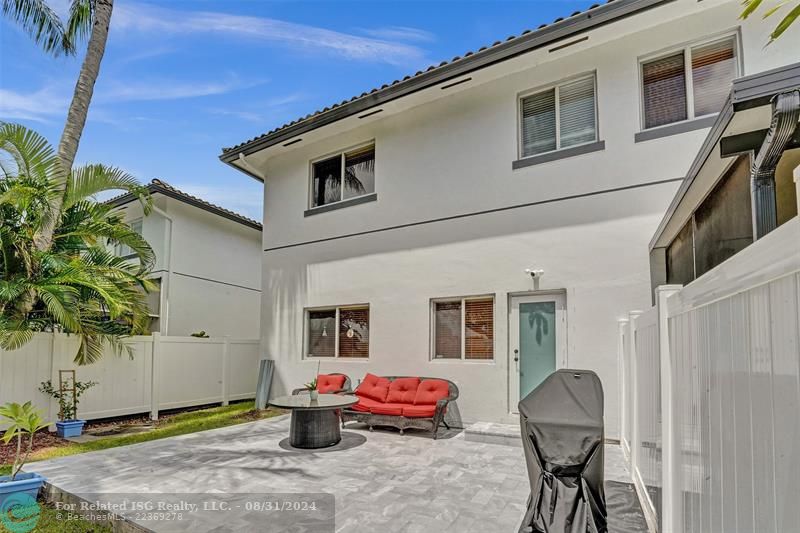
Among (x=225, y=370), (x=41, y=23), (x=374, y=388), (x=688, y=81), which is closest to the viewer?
(x=688, y=81)

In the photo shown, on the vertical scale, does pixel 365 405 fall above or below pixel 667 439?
below

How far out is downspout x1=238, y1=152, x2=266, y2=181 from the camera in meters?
11.9

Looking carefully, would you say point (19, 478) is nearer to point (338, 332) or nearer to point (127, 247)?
point (338, 332)

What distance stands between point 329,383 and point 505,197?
199 inches

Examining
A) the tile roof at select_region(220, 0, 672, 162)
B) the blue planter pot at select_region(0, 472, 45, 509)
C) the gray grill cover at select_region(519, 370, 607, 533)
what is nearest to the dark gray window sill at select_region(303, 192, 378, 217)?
the tile roof at select_region(220, 0, 672, 162)

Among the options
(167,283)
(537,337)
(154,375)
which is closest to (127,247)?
(167,283)

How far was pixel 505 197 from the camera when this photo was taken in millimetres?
8578

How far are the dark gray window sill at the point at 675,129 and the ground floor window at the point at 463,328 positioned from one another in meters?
3.58

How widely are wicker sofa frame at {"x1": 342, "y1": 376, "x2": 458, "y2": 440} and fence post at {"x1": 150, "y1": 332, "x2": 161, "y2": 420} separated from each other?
15.2 ft

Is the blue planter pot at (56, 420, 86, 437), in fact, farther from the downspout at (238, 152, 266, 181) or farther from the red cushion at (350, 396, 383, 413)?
the downspout at (238, 152, 266, 181)

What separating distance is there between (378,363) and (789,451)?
8.83 meters

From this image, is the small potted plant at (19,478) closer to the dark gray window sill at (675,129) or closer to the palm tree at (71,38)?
the palm tree at (71,38)

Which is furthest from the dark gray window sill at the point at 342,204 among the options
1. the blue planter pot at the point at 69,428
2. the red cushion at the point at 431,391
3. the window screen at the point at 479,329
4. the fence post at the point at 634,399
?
the fence post at the point at 634,399

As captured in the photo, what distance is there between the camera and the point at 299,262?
11.4 metres
